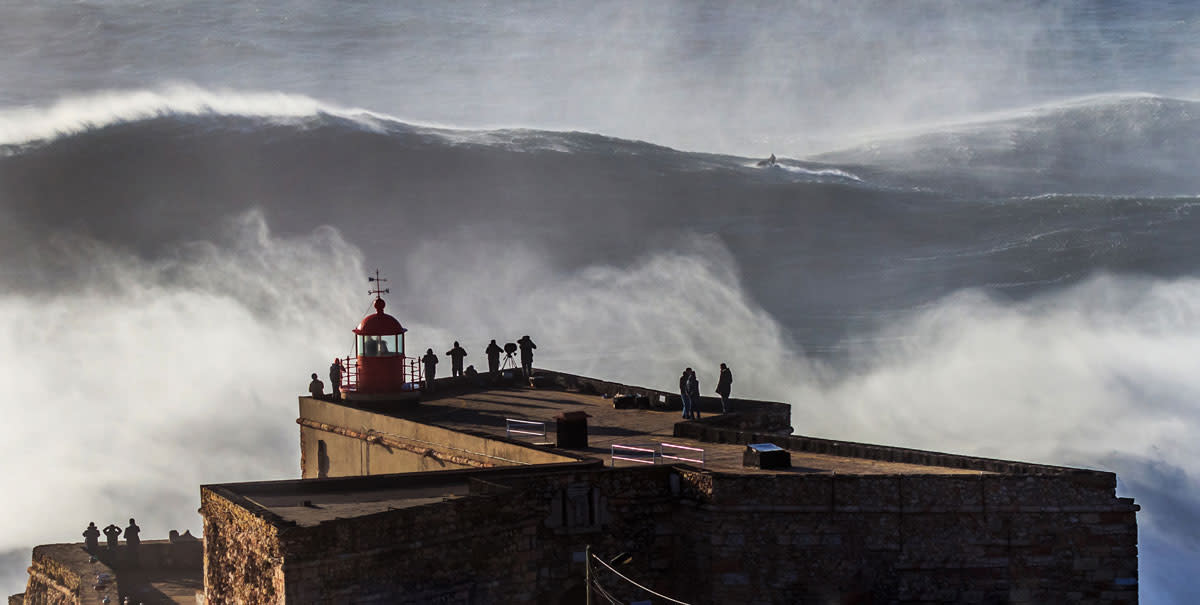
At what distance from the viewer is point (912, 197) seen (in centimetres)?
11094

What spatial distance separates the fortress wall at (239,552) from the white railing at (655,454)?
5854 mm

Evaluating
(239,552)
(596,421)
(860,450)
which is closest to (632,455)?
(860,450)

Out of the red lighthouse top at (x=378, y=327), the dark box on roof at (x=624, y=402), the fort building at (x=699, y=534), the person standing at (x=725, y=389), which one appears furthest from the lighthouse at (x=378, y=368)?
the fort building at (x=699, y=534)

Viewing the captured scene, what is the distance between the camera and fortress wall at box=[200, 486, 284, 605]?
1805cm

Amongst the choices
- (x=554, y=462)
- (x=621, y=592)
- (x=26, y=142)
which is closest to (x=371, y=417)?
(x=554, y=462)

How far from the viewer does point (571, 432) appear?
25047mm

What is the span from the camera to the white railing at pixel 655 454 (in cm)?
2248

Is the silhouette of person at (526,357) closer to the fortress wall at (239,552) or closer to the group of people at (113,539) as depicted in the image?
the group of people at (113,539)

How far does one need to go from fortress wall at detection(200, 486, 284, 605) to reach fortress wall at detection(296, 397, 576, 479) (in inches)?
205

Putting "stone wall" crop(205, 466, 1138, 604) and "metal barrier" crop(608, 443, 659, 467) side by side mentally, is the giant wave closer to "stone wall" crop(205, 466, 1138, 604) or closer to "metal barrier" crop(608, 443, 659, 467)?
"metal barrier" crop(608, 443, 659, 467)

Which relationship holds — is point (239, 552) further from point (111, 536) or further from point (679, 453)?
point (111, 536)

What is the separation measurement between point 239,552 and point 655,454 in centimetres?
641

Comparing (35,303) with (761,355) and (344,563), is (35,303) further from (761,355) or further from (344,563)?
(344,563)

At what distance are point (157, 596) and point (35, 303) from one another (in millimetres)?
63319
